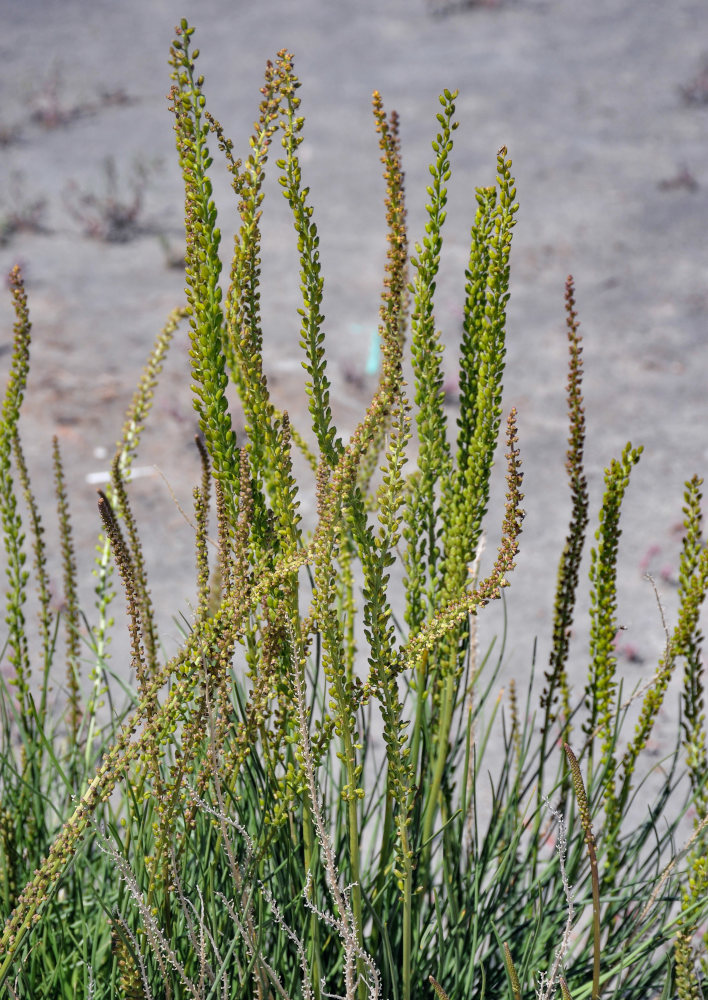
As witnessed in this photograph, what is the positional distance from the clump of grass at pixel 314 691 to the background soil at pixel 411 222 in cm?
238

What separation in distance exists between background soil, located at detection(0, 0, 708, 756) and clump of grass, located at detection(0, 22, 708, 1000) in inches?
93.6

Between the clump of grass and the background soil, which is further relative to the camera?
the background soil

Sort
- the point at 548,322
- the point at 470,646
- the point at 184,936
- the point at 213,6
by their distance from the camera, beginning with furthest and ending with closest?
the point at 213,6 → the point at 548,322 → the point at 470,646 → the point at 184,936

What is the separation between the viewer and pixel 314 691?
4.59ft

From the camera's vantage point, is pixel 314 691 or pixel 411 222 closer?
pixel 314 691

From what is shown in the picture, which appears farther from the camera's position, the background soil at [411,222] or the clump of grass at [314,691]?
the background soil at [411,222]

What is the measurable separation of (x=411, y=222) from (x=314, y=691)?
715cm

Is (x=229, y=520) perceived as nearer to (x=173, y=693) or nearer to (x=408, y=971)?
(x=173, y=693)

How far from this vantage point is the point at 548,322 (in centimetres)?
680

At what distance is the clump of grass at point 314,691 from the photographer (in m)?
1.04

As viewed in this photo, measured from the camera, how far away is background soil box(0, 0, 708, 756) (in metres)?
5.34

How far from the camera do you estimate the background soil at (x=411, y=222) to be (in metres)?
5.34

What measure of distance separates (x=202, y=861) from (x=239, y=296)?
30.5 inches

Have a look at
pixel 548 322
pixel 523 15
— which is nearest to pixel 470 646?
pixel 548 322
